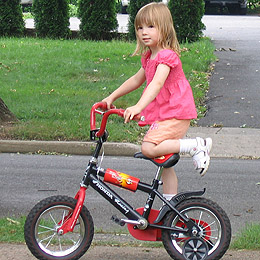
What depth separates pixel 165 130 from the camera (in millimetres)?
4254

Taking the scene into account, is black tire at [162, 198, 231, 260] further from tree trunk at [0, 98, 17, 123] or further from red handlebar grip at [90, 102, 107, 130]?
tree trunk at [0, 98, 17, 123]

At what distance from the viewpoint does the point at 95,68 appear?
12.6 meters

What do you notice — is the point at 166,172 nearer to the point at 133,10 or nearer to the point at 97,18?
the point at 133,10

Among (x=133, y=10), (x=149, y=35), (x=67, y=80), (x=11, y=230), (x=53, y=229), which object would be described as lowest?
(x=67, y=80)

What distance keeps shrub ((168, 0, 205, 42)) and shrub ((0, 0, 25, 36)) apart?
13.5 ft

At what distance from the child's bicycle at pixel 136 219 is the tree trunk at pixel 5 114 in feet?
16.8

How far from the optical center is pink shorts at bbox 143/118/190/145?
13.9 ft

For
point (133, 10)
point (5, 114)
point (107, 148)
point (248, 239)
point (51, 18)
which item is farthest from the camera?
point (51, 18)

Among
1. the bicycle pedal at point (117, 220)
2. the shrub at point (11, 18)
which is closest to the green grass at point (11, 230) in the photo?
the bicycle pedal at point (117, 220)

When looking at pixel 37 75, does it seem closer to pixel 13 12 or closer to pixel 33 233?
pixel 13 12

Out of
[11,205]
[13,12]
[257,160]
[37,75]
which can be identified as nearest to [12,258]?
[11,205]

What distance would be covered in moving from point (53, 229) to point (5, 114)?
5257 mm

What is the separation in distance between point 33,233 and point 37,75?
810 cm

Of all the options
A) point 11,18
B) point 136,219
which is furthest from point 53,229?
point 11,18
